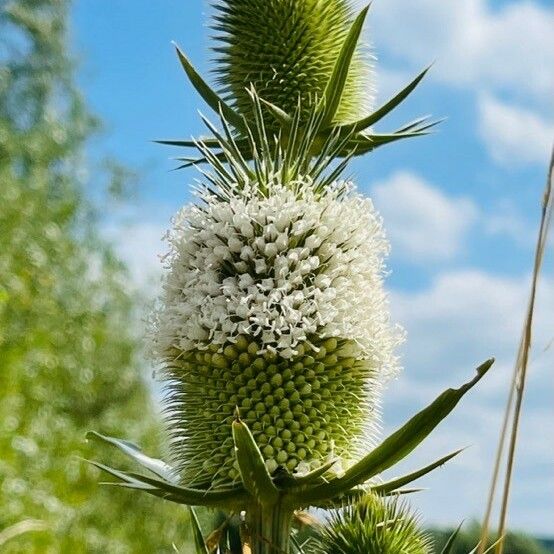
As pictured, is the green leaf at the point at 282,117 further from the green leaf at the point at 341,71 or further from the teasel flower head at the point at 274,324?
the teasel flower head at the point at 274,324

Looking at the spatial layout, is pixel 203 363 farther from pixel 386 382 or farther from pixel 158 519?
pixel 158 519

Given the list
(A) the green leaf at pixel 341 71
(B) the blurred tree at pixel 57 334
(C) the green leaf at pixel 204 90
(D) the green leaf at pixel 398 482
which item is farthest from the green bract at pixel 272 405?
(B) the blurred tree at pixel 57 334

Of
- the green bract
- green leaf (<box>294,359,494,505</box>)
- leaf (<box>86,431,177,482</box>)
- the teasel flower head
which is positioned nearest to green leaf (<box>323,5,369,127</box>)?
the teasel flower head

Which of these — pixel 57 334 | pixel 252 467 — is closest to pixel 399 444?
pixel 252 467

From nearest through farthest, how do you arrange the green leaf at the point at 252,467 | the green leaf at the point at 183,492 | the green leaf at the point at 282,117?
the green leaf at the point at 252,467 < the green leaf at the point at 183,492 < the green leaf at the point at 282,117

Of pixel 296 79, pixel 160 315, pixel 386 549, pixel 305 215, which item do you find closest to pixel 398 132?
pixel 296 79
